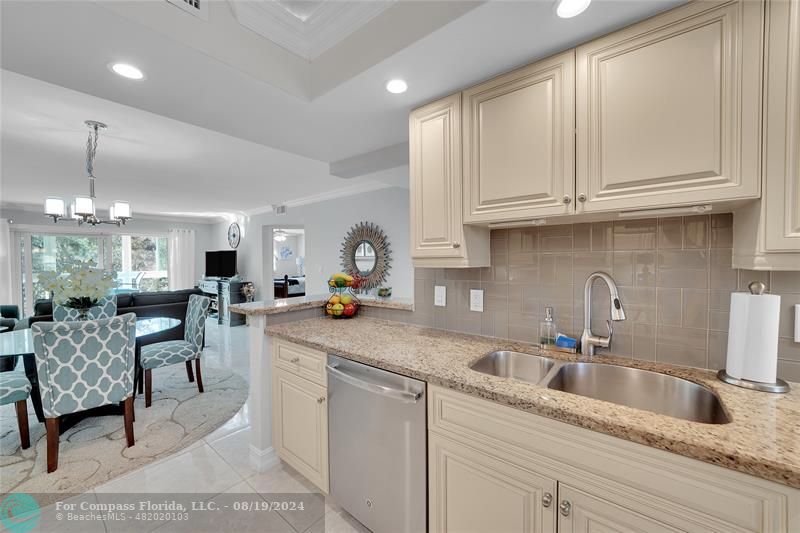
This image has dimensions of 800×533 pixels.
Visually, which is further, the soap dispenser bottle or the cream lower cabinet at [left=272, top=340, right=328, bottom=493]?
the cream lower cabinet at [left=272, top=340, right=328, bottom=493]

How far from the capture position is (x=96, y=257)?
7207mm

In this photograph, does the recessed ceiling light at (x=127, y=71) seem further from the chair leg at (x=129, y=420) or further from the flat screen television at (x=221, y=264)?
the flat screen television at (x=221, y=264)

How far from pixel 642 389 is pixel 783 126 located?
0.99 meters

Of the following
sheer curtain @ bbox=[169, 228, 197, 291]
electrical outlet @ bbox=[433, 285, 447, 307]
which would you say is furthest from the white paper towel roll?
sheer curtain @ bbox=[169, 228, 197, 291]

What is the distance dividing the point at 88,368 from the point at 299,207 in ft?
14.3

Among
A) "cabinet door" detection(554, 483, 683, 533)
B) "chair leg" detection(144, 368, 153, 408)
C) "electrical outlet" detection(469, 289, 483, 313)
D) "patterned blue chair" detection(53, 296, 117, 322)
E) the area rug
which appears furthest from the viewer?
"patterned blue chair" detection(53, 296, 117, 322)

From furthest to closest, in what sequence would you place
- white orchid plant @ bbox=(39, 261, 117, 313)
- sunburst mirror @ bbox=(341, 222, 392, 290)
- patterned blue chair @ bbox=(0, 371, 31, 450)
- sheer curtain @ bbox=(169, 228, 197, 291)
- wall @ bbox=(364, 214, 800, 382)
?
sheer curtain @ bbox=(169, 228, 197, 291) < sunburst mirror @ bbox=(341, 222, 392, 290) < white orchid plant @ bbox=(39, 261, 117, 313) < patterned blue chair @ bbox=(0, 371, 31, 450) < wall @ bbox=(364, 214, 800, 382)

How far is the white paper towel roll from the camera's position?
1.06 meters

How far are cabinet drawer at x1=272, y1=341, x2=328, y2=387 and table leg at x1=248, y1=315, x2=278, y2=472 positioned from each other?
0.09 m

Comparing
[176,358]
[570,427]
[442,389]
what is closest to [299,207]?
[176,358]

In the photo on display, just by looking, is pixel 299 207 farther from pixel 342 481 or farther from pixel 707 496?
pixel 707 496

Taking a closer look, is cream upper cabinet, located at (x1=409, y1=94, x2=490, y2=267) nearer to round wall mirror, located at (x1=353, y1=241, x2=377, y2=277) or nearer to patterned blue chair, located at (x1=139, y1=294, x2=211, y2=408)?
patterned blue chair, located at (x1=139, y1=294, x2=211, y2=408)

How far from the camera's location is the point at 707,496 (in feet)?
2.67

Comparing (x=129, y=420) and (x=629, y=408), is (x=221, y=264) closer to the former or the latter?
(x=129, y=420)
